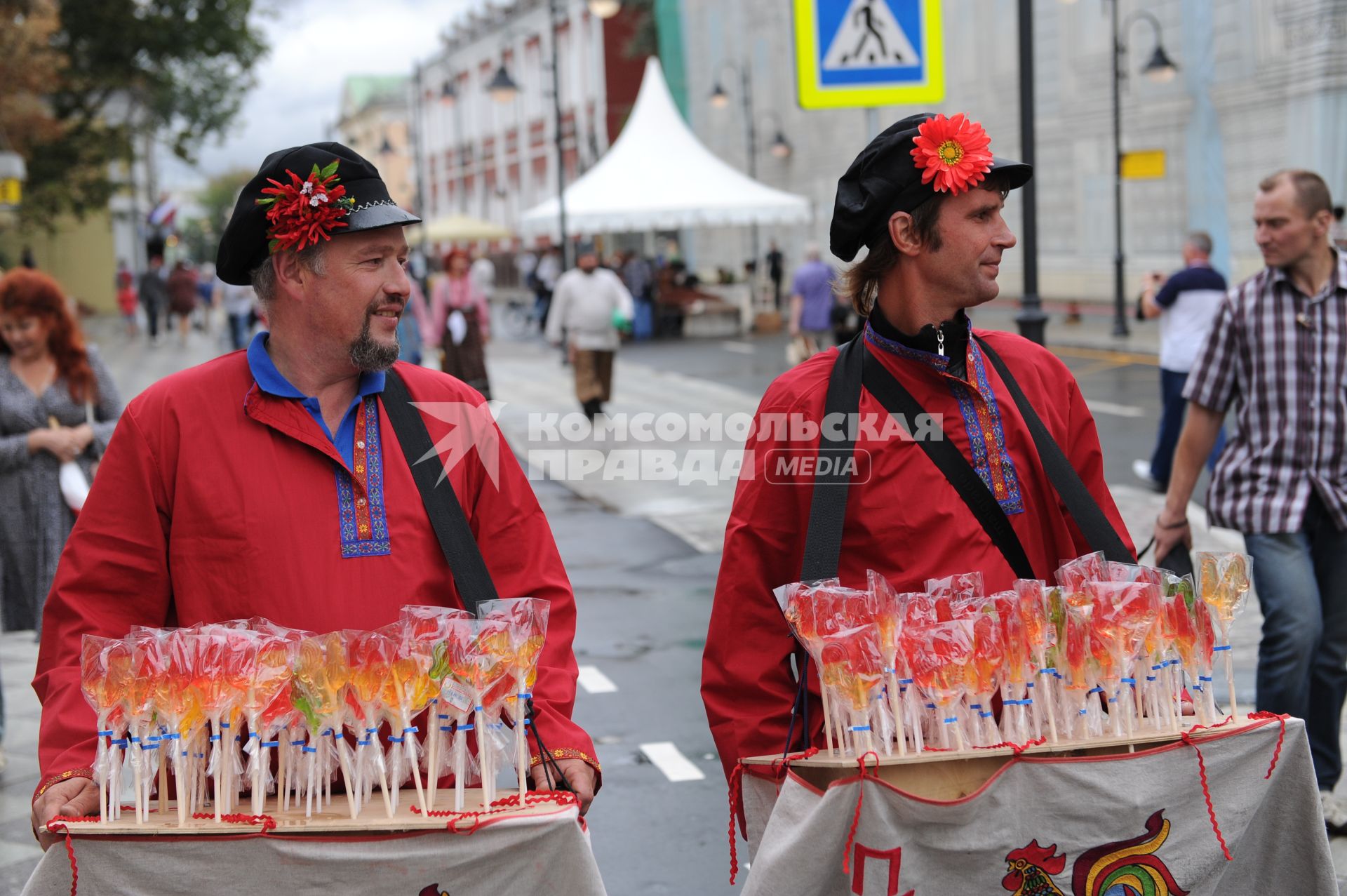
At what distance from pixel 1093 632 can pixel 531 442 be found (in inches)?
514

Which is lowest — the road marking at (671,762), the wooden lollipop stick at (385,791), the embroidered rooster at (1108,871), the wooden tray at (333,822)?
the road marking at (671,762)

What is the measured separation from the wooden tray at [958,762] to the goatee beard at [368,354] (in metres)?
1.11

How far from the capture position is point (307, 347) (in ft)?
9.44

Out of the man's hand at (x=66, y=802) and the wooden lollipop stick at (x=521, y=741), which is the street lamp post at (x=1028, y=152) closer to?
the wooden lollipop stick at (x=521, y=741)

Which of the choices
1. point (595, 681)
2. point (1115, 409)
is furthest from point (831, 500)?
point (1115, 409)

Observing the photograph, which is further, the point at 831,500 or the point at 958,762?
the point at 831,500

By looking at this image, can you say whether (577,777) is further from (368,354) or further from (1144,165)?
(1144,165)

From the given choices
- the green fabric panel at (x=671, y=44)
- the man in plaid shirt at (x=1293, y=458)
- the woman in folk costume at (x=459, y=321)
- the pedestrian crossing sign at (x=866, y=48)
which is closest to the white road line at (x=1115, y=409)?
the woman in folk costume at (x=459, y=321)

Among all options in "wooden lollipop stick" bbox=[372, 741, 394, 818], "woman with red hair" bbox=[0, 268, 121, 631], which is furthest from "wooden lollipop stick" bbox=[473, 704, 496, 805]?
"woman with red hair" bbox=[0, 268, 121, 631]

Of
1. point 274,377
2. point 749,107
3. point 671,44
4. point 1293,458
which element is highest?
point 671,44

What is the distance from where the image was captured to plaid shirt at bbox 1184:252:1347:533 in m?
4.39

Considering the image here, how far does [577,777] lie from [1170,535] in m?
2.57

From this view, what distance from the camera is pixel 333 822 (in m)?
2.34

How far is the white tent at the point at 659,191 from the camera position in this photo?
79.0 ft
